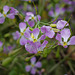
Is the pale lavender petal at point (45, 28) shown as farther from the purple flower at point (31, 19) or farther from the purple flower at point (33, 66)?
the purple flower at point (33, 66)

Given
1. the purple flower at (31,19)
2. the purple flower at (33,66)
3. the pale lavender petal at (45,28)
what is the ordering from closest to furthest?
the pale lavender petal at (45,28)
the purple flower at (31,19)
the purple flower at (33,66)

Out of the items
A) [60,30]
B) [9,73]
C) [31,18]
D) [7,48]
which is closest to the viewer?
[60,30]

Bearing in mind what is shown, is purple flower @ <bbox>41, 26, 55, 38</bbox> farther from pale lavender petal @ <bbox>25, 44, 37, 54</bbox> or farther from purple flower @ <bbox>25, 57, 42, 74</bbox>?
purple flower @ <bbox>25, 57, 42, 74</bbox>

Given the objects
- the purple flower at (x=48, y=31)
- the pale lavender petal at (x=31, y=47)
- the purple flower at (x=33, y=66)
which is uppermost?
the purple flower at (x=48, y=31)

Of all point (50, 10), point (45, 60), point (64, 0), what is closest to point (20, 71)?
point (45, 60)

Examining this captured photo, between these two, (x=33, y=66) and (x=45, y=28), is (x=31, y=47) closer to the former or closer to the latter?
(x=45, y=28)

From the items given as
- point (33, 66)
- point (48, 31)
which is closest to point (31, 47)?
point (48, 31)

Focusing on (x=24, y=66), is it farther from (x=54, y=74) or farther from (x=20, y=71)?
(x=54, y=74)

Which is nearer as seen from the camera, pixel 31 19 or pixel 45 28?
pixel 45 28

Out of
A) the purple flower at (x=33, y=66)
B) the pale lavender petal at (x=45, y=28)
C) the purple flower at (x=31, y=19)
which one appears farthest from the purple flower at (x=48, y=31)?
the purple flower at (x=33, y=66)

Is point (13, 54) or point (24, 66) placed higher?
Answer: point (13, 54)

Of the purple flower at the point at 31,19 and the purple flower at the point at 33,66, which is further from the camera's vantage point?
the purple flower at the point at 33,66
